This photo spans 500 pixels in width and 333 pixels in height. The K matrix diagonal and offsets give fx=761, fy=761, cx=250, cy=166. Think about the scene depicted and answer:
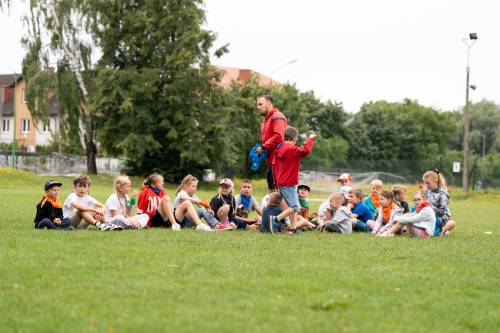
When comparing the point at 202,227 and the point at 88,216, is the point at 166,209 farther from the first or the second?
the point at 88,216

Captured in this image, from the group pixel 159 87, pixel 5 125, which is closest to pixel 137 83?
pixel 159 87

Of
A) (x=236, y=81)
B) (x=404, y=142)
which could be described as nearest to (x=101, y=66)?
(x=236, y=81)

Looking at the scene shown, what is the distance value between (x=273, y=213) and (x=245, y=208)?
6.15 feet

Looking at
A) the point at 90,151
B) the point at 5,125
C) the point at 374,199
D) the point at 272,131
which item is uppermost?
the point at 5,125

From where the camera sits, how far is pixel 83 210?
1250cm

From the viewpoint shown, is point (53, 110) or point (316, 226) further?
point (53, 110)

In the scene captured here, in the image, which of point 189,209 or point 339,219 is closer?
point 189,209

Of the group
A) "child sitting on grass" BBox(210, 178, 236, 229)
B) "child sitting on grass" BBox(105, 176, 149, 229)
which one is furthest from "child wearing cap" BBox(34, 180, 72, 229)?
"child sitting on grass" BBox(210, 178, 236, 229)

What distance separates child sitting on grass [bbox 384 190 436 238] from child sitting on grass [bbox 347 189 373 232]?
128 cm

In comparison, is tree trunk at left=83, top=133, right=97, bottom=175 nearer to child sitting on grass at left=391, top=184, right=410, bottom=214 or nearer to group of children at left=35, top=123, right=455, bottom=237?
group of children at left=35, top=123, right=455, bottom=237

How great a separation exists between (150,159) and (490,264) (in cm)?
4138

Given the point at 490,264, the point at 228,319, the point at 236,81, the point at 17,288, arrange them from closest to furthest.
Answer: the point at 228,319
the point at 17,288
the point at 490,264
the point at 236,81

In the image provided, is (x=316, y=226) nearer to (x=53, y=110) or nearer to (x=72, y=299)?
(x=72, y=299)

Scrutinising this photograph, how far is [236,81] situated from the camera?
2462 inches
